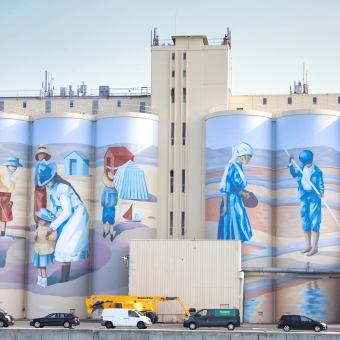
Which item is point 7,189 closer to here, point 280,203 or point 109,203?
point 109,203

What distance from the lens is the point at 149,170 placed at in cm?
9281

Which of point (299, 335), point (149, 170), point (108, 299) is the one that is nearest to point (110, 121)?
point (149, 170)

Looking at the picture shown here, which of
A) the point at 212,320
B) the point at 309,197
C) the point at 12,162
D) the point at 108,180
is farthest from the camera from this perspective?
the point at 12,162

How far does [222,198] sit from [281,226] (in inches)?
268

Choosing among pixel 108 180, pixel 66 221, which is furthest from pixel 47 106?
pixel 66 221

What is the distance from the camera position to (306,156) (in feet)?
293

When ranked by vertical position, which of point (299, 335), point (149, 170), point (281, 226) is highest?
point (149, 170)

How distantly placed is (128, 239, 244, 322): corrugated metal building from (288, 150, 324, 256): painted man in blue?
26.9 feet

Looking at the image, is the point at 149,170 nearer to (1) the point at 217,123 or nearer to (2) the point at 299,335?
(1) the point at 217,123

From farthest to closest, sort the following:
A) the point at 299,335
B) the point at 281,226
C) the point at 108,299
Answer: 1. the point at 281,226
2. the point at 108,299
3. the point at 299,335

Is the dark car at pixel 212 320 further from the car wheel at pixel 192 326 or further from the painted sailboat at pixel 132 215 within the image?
the painted sailboat at pixel 132 215

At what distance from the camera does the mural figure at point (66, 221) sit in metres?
90.6

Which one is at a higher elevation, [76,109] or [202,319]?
[76,109]

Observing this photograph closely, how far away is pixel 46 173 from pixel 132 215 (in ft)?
34.4
